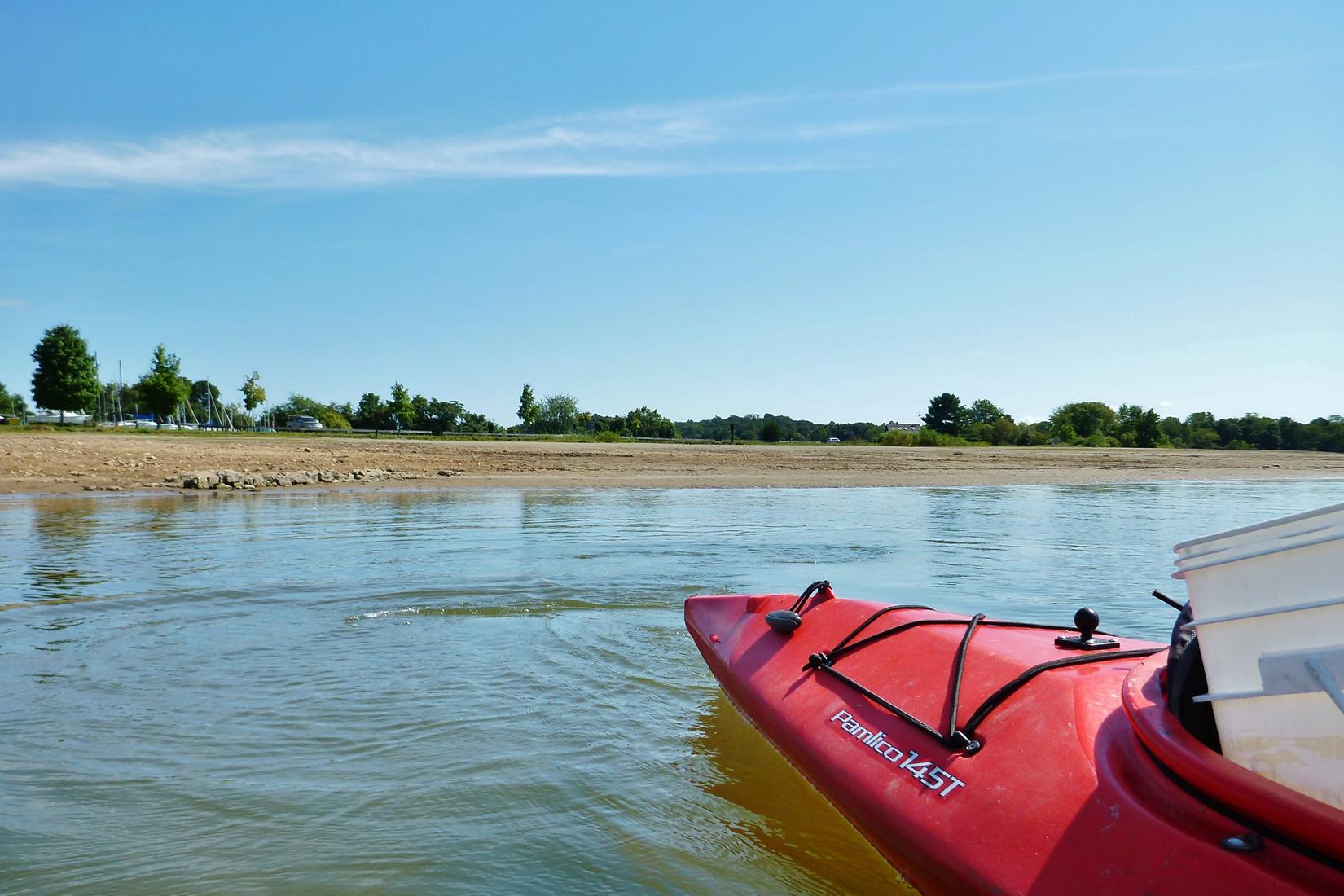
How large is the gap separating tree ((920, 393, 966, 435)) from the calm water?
62.9 metres

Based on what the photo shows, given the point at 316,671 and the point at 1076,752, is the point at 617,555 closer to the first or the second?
the point at 316,671

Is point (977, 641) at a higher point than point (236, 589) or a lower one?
higher

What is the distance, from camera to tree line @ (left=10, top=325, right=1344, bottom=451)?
48.2 m

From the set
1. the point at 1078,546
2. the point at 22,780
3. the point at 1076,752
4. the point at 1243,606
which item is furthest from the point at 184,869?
the point at 1078,546

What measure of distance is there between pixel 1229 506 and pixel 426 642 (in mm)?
17316

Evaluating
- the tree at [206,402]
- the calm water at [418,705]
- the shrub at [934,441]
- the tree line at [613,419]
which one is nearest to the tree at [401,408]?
the tree line at [613,419]

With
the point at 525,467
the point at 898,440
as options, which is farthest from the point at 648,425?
the point at 525,467

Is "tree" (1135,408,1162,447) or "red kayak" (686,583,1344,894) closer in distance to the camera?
"red kayak" (686,583,1344,894)

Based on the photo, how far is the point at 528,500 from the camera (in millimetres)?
17094

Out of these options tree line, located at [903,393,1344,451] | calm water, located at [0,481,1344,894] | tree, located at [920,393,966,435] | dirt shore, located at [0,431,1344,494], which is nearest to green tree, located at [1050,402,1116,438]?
tree line, located at [903,393,1344,451]

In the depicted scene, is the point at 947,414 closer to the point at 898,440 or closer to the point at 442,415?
the point at 898,440

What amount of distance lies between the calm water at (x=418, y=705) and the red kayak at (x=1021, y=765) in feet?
1.55

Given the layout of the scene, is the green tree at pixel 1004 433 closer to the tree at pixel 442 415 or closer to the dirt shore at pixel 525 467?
the dirt shore at pixel 525 467

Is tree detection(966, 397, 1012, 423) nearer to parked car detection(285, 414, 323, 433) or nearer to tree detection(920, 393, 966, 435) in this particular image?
tree detection(920, 393, 966, 435)
